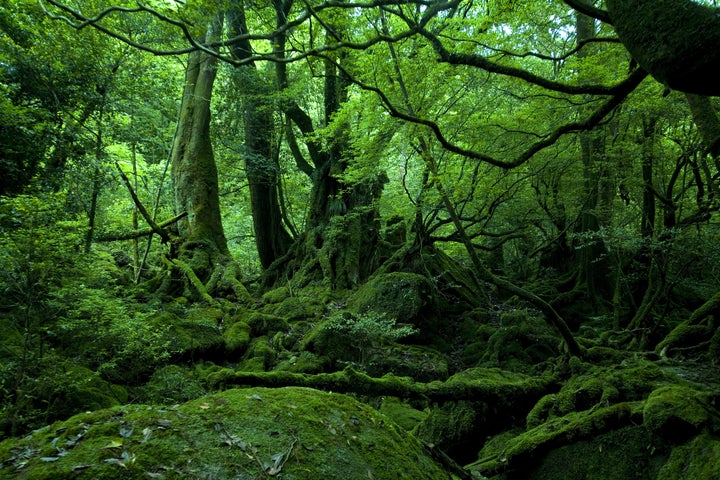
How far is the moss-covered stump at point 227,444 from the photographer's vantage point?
1564 millimetres

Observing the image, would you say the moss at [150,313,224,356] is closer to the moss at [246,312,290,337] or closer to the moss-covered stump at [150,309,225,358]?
the moss-covered stump at [150,309,225,358]

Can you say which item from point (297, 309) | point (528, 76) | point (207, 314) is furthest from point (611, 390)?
point (207, 314)

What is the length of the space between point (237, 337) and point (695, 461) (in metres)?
6.90

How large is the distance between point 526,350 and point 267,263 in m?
8.66

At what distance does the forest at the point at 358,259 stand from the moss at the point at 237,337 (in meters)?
0.07

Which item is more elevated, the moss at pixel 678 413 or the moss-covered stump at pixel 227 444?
the moss-covered stump at pixel 227 444

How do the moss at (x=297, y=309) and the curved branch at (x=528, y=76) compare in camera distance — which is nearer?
the curved branch at (x=528, y=76)

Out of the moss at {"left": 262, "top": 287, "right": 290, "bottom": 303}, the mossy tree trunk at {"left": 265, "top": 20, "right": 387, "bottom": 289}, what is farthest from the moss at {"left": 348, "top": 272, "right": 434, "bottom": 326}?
the moss at {"left": 262, "top": 287, "right": 290, "bottom": 303}

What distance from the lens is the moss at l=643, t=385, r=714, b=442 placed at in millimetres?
2682

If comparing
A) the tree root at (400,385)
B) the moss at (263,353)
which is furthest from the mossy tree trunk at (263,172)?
the tree root at (400,385)

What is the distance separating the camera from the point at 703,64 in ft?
6.16

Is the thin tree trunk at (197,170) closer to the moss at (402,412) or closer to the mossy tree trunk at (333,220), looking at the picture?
the mossy tree trunk at (333,220)

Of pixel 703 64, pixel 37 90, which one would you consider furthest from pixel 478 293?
pixel 37 90

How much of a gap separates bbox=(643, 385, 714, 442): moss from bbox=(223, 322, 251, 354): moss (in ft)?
21.2
